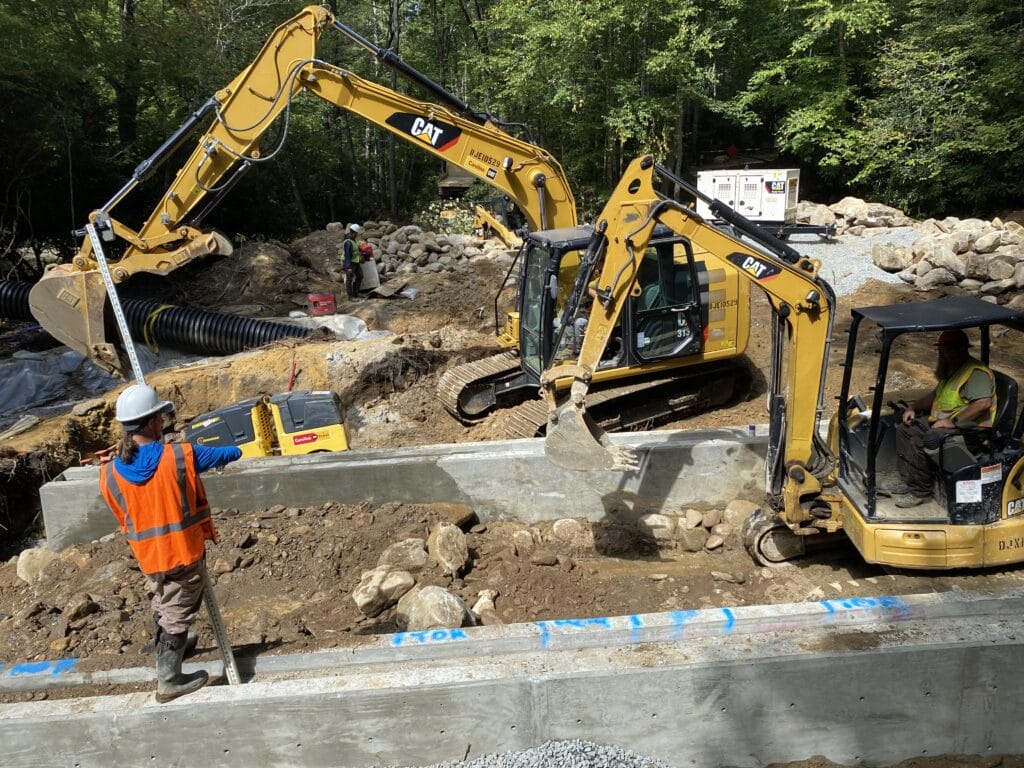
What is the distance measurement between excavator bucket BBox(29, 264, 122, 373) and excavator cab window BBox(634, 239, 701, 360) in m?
5.54

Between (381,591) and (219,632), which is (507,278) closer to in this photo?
(381,591)

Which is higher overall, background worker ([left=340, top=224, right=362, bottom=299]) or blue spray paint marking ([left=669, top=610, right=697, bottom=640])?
background worker ([left=340, top=224, right=362, bottom=299])

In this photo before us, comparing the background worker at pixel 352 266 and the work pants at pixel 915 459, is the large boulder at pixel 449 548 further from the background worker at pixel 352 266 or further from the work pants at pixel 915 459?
the background worker at pixel 352 266

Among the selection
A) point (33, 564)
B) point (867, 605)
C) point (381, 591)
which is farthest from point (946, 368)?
point (33, 564)

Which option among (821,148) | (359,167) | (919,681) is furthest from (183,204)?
(821,148)

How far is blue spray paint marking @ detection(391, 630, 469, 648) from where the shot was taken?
13.9ft

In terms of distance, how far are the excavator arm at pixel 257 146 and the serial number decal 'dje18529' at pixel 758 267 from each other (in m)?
3.70

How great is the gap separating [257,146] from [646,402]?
17.0 ft

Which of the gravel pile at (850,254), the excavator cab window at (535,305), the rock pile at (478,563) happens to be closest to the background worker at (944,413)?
the rock pile at (478,563)

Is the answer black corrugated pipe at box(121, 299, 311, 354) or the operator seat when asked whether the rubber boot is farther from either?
black corrugated pipe at box(121, 299, 311, 354)

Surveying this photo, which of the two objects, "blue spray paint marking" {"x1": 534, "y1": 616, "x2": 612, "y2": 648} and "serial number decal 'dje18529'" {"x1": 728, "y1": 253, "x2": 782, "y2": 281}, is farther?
"serial number decal 'dje18529'" {"x1": 728, "y1": 253, "x2": 782, "y2": 281}

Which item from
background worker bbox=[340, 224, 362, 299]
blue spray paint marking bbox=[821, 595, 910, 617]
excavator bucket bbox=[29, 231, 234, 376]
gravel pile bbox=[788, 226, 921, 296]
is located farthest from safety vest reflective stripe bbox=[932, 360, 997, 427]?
background worker bbox=[340, 224, 362, 299]

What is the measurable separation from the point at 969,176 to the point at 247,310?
1856 cm

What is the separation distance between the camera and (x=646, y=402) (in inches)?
319
